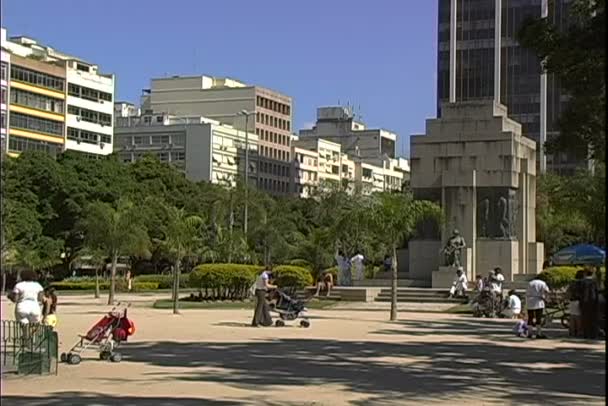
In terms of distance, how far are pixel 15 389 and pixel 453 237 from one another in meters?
30.4

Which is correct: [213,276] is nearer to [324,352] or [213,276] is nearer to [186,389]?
[324,352]

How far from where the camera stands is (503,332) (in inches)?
997

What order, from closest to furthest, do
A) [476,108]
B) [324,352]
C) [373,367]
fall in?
[373,367]
[324,352]
[476,108]

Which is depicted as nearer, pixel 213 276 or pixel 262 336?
pixel 262 336

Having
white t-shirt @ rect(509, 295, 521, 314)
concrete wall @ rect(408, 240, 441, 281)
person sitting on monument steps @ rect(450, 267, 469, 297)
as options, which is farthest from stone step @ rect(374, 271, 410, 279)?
white t-shirt @ rect(509, 295, 521, 314)

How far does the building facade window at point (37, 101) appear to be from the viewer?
94.1 metres

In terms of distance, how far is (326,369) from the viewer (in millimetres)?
15992

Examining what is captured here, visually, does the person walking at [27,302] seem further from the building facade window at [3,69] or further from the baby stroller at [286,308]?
the baby stroller at [286,308]

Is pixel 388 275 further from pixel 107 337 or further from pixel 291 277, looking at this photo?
pixel 107 337

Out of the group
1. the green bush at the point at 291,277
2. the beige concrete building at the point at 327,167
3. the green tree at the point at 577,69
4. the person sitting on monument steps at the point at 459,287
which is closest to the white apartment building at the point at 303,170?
the beige concrete building at the point at 327,167

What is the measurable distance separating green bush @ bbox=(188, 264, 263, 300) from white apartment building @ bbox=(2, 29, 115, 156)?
5590 centimetres

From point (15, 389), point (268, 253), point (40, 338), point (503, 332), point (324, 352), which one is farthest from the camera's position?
point (268, 253)

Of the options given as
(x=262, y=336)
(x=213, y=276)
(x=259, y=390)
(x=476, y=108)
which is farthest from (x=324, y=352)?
(x=476, y=108)

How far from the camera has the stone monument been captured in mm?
42781
